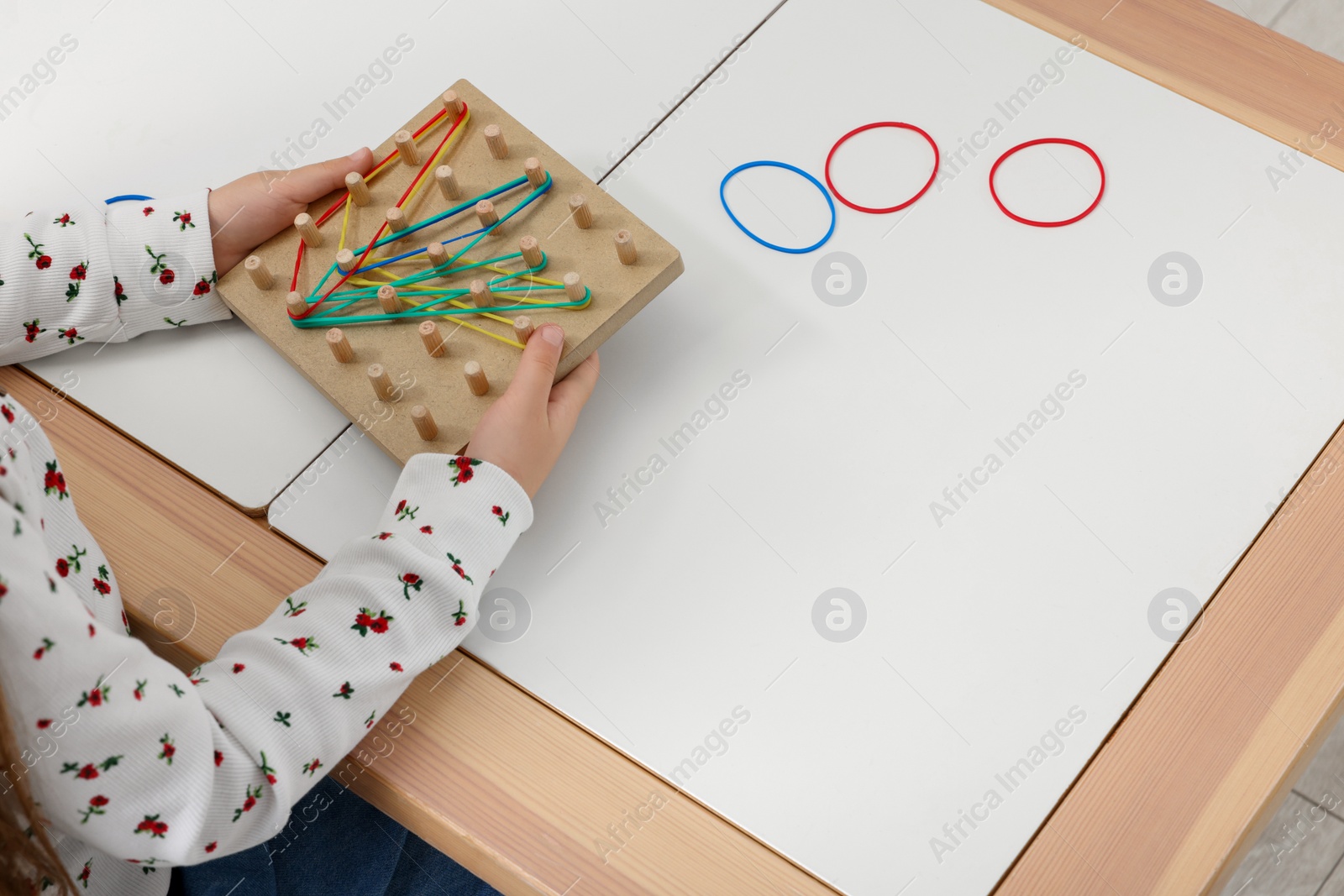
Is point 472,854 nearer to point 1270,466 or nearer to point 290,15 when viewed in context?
point 1270,466

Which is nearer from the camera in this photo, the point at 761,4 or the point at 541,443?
the point at 541,443

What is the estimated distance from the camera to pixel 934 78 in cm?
83

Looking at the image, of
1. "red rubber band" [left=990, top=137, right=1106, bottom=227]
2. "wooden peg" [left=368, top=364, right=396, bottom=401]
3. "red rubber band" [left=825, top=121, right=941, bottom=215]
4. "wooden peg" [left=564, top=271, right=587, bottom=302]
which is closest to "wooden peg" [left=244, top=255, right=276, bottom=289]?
"wooden peg" [left=368, top=364, right=396, bottom=401]

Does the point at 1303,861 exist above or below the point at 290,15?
above

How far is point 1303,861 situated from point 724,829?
92 cm

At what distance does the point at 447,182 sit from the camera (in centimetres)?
75

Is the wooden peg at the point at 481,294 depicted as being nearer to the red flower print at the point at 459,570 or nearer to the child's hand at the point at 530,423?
the child's hand at the point at 530,423

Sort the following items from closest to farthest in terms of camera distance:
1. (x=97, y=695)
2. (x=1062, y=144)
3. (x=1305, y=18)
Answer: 1. (x=97, y=695)
2. (x=1062, y=144)
3. (x=1305, y=18)

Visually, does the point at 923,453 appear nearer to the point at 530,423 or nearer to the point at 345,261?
the point at 530,423

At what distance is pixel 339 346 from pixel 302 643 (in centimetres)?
21

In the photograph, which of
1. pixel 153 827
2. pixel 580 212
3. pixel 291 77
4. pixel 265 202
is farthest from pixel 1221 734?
pixel 291 77

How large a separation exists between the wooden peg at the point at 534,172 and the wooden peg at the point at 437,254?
83 millimetres

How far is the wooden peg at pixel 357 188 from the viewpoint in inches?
29.8

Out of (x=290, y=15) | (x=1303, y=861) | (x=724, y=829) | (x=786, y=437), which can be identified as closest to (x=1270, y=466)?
(x=786, y=437)
